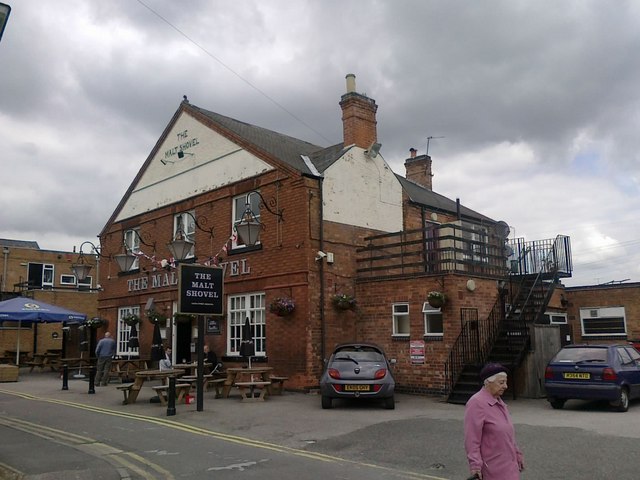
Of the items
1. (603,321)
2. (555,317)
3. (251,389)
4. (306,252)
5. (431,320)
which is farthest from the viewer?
(603,321)

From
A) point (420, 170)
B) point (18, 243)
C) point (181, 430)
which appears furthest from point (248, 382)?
point (18, 243)

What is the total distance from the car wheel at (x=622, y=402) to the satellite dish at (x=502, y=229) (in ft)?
24.9

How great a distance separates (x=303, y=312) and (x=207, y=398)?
11.2ft

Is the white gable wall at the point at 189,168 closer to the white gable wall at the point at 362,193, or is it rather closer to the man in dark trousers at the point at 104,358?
the white gable wall at the point at 362,193

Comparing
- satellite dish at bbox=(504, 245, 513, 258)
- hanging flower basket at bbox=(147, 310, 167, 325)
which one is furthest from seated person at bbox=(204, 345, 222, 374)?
satellite dish at bbox=(504, 245, 513, 258)

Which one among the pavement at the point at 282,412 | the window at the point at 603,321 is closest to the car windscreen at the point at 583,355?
the pavement at the point at 282,412

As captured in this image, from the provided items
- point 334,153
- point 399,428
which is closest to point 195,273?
point 399,428

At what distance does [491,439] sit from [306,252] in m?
12.4

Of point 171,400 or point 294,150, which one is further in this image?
point 294,150

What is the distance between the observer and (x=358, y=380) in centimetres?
1286

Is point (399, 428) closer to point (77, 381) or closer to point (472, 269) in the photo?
point (472, 269)

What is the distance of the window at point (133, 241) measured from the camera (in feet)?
80.2

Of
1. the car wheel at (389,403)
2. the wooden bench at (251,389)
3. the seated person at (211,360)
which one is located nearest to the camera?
the car wheel at (389,403)

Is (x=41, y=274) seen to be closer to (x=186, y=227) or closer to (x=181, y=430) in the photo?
(x=186, y=227)
